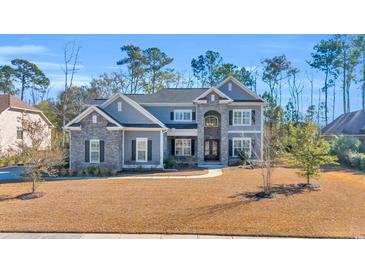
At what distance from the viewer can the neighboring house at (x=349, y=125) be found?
28516mm

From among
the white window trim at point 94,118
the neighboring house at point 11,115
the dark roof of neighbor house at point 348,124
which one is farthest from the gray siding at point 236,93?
the neighboring house at point 11,115

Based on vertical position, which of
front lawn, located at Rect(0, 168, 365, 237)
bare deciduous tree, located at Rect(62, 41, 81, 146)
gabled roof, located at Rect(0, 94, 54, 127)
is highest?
bare deciduous tree, located at Rect(62, 41, 81, 146)

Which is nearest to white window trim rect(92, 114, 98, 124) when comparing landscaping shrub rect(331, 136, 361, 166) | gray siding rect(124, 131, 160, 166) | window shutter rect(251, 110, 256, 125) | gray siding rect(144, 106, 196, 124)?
gray siding rect(124, 131, 160, 166)

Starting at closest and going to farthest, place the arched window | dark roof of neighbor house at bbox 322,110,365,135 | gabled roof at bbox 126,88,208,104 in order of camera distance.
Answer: gabled roof at bbox 126,88,208,104 < the arched window < dark roof of neighbor house at bbox 322,110,365,135

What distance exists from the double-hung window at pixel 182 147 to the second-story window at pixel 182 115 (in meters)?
1.69

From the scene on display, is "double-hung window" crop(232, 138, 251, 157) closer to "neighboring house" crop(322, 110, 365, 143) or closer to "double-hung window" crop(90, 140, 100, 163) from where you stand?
"double-hung window" crop(90, 140, 100, 163)

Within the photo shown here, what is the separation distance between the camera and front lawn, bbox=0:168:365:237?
23.9 feet

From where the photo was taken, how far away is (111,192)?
12.0 metres

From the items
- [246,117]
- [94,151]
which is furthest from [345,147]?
[94,151]

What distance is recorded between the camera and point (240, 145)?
2356 cm

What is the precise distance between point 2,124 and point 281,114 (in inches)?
987

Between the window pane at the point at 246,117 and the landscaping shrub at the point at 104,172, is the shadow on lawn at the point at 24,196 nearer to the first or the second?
the landscaping shrub at the point at 104,172

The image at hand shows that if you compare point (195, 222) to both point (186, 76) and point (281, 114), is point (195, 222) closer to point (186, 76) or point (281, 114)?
point (186, 76)

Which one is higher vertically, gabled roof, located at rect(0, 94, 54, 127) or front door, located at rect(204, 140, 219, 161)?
gabled roof, located at rect(0, 94, 54, 127)
